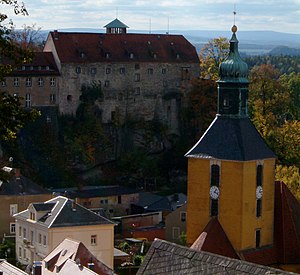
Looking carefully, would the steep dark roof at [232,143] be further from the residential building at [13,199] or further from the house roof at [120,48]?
the house roof at [120,48]

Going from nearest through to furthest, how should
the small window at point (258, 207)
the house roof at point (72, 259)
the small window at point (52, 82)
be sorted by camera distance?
the small window at point (258, 207) < the house roof at point (72, 259) < the small window at point (52, 82)

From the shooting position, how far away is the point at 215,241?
29953 millimetres

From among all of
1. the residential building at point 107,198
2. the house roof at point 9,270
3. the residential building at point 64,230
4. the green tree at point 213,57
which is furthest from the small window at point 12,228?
the green tree at point 213,57

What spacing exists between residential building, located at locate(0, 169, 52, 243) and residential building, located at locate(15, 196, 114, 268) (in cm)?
498

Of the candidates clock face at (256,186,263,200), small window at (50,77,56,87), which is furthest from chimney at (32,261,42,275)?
small window at (50,77,56,87)

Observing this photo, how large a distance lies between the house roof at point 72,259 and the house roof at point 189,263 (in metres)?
13.7

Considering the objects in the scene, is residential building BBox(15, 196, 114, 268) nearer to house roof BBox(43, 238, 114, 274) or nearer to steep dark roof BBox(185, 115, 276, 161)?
house roof BBox(43, 238, 114, 274)

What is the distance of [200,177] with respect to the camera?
1224 inches

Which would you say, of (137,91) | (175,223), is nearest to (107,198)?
(175,223)

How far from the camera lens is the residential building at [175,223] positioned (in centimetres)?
4900

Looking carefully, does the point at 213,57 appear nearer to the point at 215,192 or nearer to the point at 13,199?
the point at 13,199

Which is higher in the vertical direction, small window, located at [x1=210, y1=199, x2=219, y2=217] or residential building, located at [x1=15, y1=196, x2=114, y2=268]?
small window, located at [x1=210, y1=199, x2=219, y2=217]

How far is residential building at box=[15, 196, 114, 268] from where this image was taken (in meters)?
42.3

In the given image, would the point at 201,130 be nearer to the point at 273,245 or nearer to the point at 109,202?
the point at 109,202
